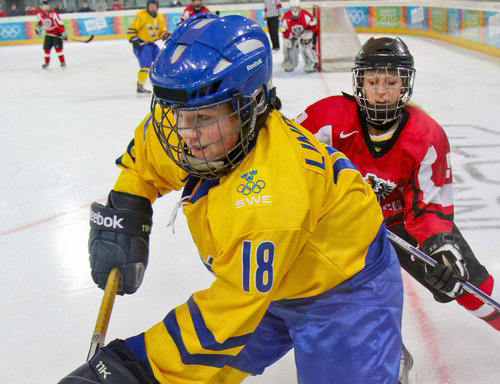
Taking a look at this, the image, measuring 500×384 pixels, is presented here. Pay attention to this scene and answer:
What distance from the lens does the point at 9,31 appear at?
13016mm

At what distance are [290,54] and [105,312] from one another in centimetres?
704

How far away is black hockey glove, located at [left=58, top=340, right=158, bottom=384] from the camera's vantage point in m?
0.98

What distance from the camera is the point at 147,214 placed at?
1.43m

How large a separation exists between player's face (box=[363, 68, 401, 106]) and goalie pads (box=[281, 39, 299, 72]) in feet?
20.2

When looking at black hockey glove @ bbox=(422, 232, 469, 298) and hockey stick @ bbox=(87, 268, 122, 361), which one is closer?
hockey stick @ bbox=(87, 268, 122, 361)

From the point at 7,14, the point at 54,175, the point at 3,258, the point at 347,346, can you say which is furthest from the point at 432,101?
the point at 7,14

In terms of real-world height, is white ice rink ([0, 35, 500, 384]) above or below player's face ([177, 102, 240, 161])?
below

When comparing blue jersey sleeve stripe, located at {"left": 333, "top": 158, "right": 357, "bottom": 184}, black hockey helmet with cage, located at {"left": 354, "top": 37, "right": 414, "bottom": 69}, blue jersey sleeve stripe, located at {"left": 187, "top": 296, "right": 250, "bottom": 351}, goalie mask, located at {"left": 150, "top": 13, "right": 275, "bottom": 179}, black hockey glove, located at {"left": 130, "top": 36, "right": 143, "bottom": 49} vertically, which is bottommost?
black hockey glove, located at {"left": 130, "top": 36, "right": 143, "bottom": 49}

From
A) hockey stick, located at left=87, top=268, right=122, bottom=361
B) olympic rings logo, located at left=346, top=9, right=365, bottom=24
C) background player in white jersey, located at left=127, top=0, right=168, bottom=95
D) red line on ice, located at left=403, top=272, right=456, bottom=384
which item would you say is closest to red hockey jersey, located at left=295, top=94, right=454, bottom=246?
red line on ice, located at left=403, top=272, right=456, bottom=384

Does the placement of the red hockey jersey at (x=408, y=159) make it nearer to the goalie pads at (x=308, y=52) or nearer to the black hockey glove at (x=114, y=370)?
the black hockey glove at (x=114, y=370)

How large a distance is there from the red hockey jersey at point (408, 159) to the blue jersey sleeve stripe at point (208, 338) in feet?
3.13

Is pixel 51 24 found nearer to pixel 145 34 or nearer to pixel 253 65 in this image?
pixel 145 34

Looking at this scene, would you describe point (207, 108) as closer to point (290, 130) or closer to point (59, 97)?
point (290, 130)

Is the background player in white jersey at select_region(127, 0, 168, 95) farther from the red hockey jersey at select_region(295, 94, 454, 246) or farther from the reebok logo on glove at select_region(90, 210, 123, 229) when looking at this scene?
the reebok logo on glove at select_region(90, 210, 123, 229)
